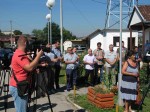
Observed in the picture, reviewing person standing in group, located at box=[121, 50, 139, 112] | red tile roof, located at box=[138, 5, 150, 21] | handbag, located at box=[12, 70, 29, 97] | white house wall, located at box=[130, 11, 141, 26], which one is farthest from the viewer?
white house wall, located at box=[130, 11, 141, 26]

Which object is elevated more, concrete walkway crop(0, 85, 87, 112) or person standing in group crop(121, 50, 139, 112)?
person standing in group crop(121, 50, 139, 112)

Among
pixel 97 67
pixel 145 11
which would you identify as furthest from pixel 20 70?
pixel 145 11

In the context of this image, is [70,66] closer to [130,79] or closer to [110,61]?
[110,61]

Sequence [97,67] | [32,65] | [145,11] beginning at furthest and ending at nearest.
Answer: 1. [145,11]
2. [97,67]
3. [32,65]

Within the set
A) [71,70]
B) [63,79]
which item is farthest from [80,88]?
[63,79]

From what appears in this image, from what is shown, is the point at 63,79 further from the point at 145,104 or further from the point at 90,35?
the point at 90,35

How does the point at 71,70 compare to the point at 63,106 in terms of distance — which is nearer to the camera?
the point at 63,106

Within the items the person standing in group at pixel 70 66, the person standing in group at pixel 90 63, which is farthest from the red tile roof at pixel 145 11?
the person standing in group at pixel 70 66

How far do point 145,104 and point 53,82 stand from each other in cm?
433

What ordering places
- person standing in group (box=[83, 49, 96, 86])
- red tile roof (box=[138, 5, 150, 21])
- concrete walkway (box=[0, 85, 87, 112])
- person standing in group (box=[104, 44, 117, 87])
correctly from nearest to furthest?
1. concrete walkway (box=[0, 85, 87, 112])
2. person standing in group (box=[104, 44, 117, 87])
3. person standing in group (box=[83, 49, 96, 86])
4. red tile roof (box=[138, 5, 150, 21])

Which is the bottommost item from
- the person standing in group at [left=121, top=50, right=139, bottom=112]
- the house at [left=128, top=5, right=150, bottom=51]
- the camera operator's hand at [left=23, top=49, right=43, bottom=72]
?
the person standing in group at [left=121, top=50, right=139, bottom=112]

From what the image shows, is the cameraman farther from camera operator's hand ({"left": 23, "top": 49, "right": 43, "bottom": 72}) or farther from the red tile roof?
the red tile roof

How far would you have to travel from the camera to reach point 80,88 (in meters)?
14.2

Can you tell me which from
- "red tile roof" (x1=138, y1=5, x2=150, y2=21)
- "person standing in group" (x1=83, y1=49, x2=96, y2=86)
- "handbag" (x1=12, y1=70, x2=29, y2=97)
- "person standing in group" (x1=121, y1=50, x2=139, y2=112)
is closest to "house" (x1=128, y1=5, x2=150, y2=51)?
"red tile roof" (x1=138, y1=5, x2=150, y2=21)
